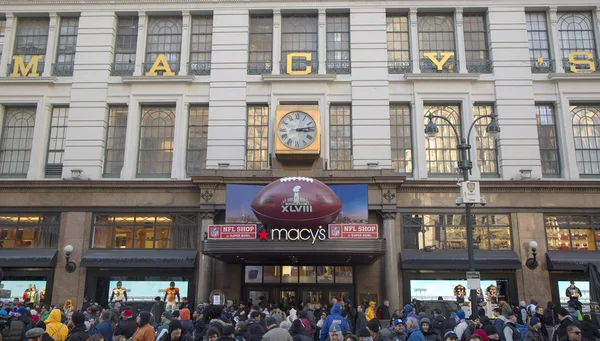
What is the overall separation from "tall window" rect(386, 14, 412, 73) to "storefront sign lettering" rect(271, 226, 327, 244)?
11.2m

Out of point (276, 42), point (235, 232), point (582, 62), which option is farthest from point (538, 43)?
point (235, 232)

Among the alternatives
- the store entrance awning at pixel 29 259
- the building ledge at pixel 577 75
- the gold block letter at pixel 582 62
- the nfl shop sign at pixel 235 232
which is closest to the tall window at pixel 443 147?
the building ledge at pixel 577 75

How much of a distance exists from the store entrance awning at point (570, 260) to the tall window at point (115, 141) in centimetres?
2283

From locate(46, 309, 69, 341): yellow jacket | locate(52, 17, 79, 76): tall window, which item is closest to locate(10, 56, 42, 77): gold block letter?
locate(52, 17, 79, 76): tall window

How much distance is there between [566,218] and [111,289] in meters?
23.8

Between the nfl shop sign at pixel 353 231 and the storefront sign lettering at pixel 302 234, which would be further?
the storefront sign lettering at pixel 302 234

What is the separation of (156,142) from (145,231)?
16.1ft

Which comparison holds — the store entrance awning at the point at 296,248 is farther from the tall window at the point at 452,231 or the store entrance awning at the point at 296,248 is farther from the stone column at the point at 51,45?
the stone column at the point at 51,45

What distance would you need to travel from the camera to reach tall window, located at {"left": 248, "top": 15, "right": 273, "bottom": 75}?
28.3 m

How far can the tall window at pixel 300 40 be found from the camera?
28.1 m

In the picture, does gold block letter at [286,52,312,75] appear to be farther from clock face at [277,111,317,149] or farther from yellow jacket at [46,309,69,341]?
yellow jacket at [46,309,69,341]

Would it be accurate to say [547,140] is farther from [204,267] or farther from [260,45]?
[204,267]

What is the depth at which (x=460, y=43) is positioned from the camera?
2797 centimetres

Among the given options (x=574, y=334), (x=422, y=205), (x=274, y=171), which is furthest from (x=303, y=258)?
(x=574, y=334)
